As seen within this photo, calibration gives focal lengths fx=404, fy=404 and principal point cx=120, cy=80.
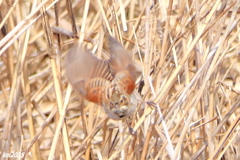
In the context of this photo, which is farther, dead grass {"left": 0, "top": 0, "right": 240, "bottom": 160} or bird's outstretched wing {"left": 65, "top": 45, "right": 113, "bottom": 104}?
dead grass {"left": 0, "top": 0, "right": 240, "bottom": 160}

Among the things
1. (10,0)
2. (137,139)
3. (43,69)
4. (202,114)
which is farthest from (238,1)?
(43,69)

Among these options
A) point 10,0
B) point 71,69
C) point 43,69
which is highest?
point 10,0

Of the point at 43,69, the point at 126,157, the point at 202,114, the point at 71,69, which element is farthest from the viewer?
the point at 43,69

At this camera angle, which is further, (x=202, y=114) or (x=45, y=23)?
(x=202, y=114)

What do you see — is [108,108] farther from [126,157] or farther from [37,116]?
[37,116]

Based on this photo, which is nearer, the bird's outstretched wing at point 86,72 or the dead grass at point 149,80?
the bird's outstretched wing at point 86,72

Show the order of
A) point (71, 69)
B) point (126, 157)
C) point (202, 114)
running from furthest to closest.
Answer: point (202, 114)
point (126, 157)
point (71, 69)

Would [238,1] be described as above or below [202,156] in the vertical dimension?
above

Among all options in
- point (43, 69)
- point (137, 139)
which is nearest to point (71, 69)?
point (137, 139)
